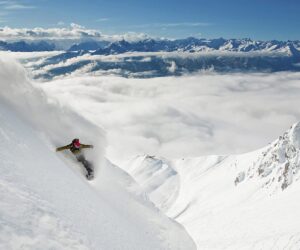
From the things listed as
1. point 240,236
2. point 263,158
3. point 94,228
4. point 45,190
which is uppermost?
point 45,190

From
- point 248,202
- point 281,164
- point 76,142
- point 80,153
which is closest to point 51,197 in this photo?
point 76,142

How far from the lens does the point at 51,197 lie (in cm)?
1995

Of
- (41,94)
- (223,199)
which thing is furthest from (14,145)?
(223,199)

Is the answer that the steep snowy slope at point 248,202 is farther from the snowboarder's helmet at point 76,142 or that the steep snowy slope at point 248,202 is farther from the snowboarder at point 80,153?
the snowboarder's helmet at point 76,142

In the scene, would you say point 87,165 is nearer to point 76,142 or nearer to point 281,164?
point 76,142

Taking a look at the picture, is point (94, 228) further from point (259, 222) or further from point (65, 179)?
point (259, 222)

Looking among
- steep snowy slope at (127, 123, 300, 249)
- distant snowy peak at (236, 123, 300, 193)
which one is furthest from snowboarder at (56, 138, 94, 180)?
distant snowy peak at (236, 123, 300, 193)

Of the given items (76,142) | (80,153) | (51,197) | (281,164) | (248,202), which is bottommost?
(281,164)

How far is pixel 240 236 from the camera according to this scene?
177ft

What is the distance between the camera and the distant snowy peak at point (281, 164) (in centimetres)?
9119

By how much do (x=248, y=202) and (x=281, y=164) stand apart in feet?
91.9

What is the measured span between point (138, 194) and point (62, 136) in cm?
1310

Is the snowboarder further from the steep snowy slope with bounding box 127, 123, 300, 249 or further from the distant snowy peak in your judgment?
the distant snowy peak

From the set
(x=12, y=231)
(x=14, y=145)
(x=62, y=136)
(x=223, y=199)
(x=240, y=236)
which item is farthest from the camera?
(x=223, y=199)
